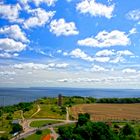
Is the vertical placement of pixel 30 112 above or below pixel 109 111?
below

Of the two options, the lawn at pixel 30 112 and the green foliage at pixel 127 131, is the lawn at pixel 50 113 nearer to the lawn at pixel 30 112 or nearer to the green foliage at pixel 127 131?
the lawn at pixel 30 112

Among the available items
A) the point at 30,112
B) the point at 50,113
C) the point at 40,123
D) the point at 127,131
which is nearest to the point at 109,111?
the point at 50,113

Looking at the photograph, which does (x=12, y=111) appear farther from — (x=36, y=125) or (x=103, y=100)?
(x=103, y=100)

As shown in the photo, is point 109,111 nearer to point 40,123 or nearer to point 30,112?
point 30,112

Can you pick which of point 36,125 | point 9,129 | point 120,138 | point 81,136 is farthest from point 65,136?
point 36,125

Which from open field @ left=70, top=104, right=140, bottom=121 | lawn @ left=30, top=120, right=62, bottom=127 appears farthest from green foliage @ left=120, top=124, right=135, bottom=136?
open field @ left=70, top=104, right=140, bottom=121

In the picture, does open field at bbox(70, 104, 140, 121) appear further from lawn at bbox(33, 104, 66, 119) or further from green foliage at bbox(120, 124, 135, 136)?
green foliage at bbox(120, 124, 135, 136)

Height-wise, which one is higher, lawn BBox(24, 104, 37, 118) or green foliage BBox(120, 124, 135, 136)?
lawn BBox(24, 104, 37, 118)

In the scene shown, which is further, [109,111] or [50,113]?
[109,111]

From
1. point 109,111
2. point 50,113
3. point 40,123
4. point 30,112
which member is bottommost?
point 40,123

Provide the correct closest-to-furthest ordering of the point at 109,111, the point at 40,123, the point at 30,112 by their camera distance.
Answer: the point at 40,123, the point at 30,112, the point at 109,111
